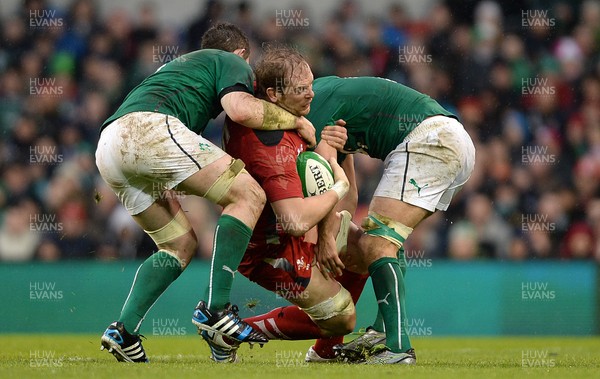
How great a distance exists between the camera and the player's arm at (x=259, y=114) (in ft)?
19.0

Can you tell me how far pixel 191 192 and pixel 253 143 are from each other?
0.48 m

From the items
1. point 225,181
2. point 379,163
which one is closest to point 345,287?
point 225,181

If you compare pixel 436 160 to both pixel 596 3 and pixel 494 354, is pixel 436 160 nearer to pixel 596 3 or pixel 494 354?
pixel 494 354

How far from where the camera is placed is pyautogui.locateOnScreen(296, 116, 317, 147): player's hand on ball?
614cm

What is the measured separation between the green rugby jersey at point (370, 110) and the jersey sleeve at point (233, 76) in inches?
25.0

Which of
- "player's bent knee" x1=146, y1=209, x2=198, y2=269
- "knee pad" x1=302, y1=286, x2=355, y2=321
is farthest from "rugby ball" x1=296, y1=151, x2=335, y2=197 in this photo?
"player's bent knee" x1=146, y1=209, x2=198, y2=269

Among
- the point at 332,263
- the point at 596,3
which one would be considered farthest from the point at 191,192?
the point at 596,3

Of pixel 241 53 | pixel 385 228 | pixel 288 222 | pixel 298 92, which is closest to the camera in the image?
pixel 288 222

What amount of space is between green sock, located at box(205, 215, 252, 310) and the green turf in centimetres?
39

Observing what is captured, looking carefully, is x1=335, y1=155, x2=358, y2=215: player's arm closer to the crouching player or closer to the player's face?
the crouching player

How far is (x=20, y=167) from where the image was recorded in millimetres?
12125

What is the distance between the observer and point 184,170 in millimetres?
5812

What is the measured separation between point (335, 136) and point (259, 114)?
0.67 meters

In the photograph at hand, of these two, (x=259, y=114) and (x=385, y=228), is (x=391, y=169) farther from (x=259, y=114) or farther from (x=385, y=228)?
(x=259, y=114)
